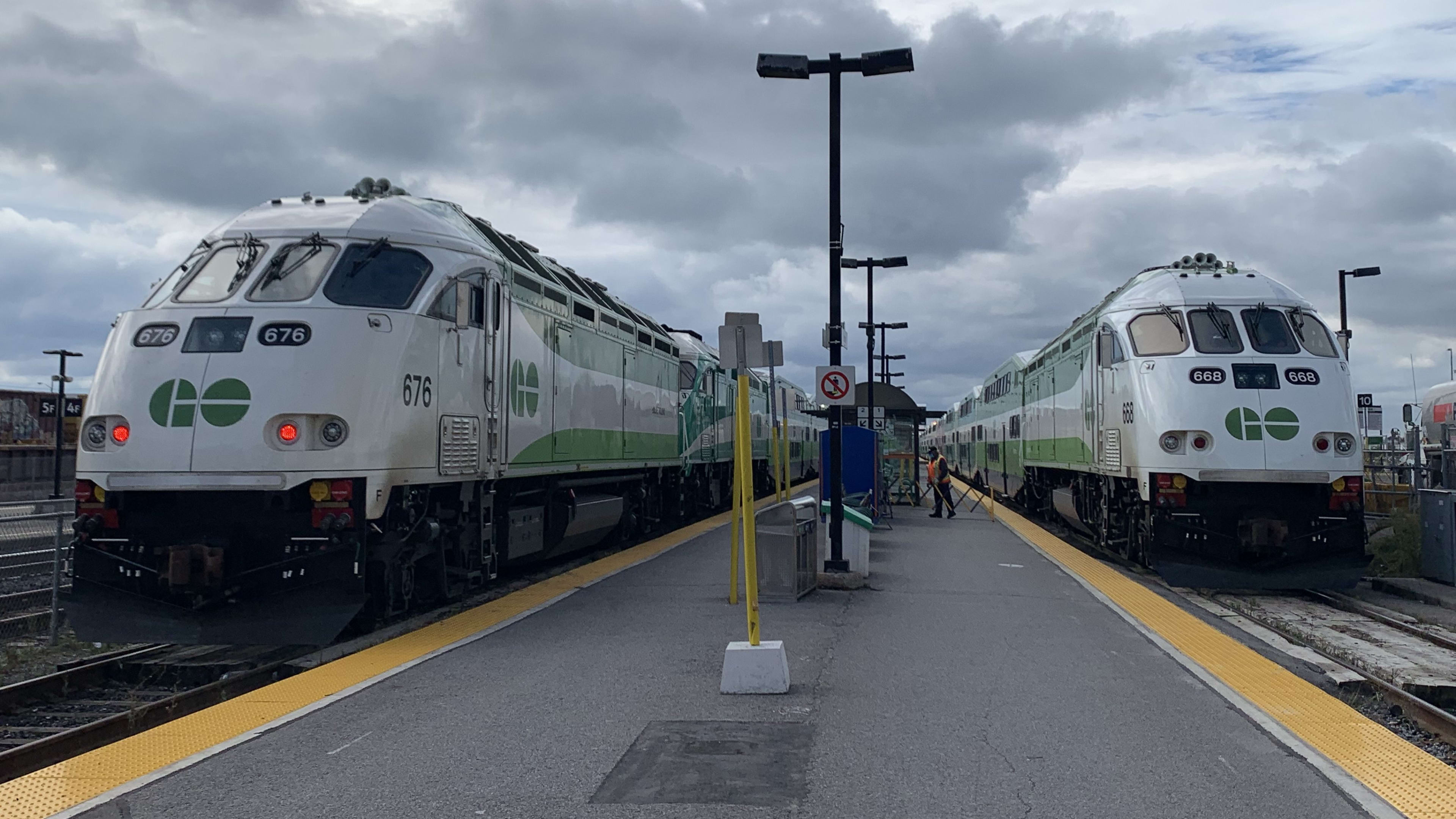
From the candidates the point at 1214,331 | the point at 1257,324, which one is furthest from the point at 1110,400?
the point at 1257,324

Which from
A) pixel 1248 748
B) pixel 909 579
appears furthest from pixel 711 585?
pixel 1248 748

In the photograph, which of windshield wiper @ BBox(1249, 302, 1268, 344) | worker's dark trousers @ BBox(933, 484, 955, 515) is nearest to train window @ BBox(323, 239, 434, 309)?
windshield wiper @ BBox(1249, 302, 1268, 344)

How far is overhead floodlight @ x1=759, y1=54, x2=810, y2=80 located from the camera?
12.5 metres

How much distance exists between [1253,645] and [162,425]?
8718mm

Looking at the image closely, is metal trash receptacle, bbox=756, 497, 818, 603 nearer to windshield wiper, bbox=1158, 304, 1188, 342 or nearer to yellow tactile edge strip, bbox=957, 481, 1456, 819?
yellow tactile edge strip, bbox=957, 481, 1456, 819

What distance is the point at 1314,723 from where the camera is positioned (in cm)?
621

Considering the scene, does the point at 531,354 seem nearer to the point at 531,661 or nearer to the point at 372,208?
the point at 372,208

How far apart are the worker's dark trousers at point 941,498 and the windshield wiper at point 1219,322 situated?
10.8 metres

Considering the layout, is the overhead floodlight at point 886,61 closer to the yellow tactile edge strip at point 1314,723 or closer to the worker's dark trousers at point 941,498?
the yellow tactile edge strip at point 1314,723

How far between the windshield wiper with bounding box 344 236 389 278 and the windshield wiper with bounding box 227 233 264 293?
0.79m

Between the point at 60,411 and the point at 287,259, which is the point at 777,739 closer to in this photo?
the point at 287,259

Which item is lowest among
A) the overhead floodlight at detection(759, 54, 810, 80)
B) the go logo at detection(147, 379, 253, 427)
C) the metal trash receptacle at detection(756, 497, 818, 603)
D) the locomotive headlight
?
the metal trash receptacle at detection(756, 497, 818, 603)

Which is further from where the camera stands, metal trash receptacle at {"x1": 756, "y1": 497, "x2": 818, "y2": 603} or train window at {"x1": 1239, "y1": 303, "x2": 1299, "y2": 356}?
train window at {"x1": 1239, "y1": 303, "x2": 1299, "y2": 356}

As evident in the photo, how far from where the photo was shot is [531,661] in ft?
25.3
